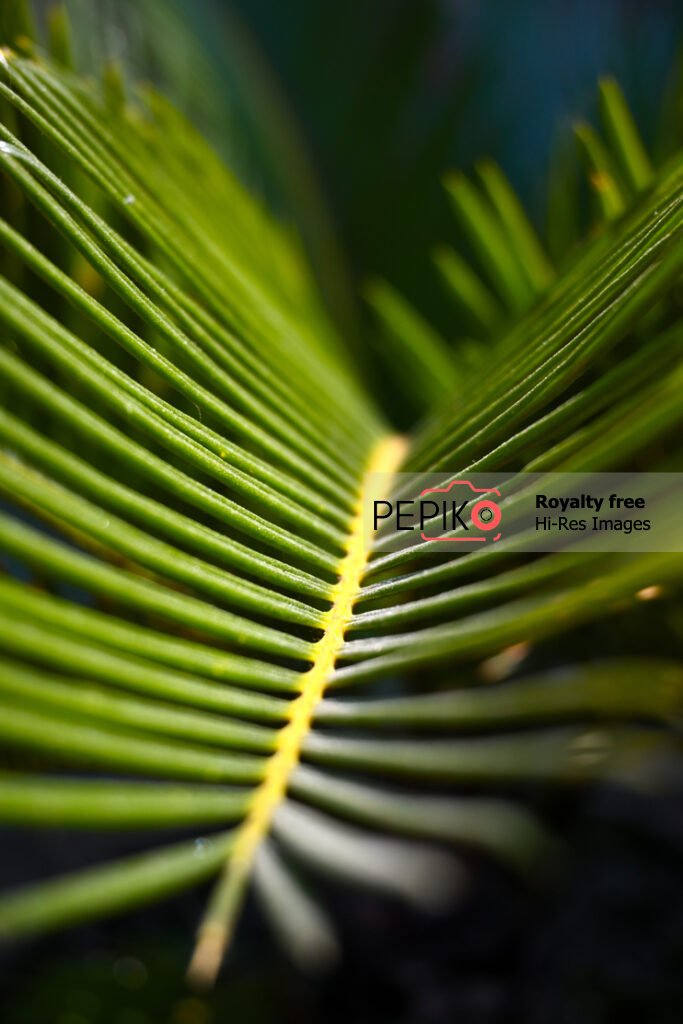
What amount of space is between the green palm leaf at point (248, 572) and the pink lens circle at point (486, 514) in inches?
1.0

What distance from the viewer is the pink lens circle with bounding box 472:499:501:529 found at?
1.15 feet

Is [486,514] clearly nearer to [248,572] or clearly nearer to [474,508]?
[474,508]

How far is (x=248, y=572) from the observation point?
1.04 feet

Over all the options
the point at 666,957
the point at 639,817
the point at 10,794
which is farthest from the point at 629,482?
the point at 639,817

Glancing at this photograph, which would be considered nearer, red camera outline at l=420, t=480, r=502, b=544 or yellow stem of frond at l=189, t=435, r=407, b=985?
yellow stem of frond at l=189, t=435, r=407, b=985

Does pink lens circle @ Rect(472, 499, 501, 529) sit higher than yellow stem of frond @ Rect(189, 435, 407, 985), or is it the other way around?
pink lens circle @ Rect(472, 499, 501, 529)

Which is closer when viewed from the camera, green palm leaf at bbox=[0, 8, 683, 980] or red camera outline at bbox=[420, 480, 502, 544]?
green palm leaf at bbox=[0, 8, 683, 980]

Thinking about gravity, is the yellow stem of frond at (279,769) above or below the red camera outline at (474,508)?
below

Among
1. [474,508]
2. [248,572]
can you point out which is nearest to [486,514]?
[474,508]

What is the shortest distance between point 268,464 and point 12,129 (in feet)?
0.71

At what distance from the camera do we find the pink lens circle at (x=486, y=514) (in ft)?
1.15

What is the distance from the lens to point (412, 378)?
828mm

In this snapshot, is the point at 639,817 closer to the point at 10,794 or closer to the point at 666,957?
the point at 666,957

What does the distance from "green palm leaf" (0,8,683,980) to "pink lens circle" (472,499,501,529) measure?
24 millimetres
